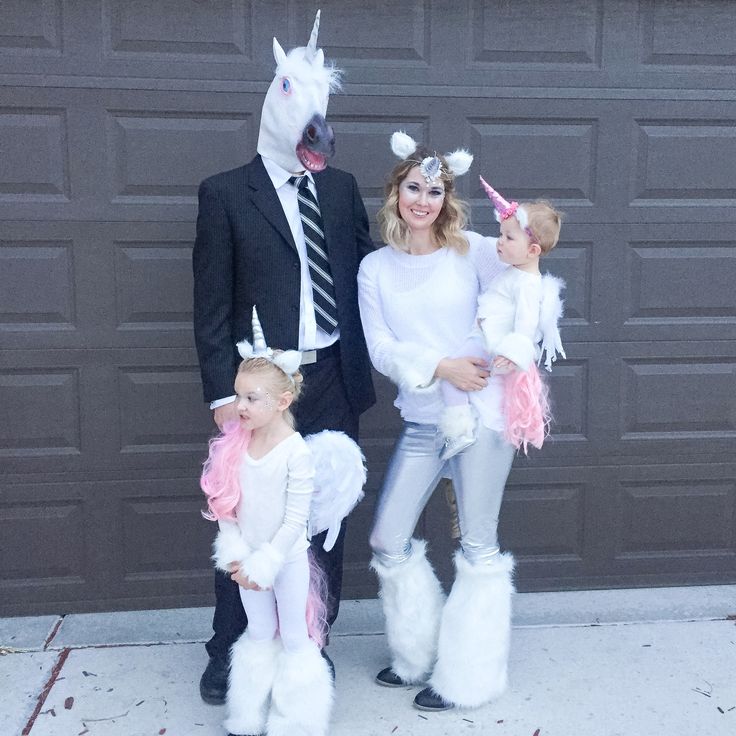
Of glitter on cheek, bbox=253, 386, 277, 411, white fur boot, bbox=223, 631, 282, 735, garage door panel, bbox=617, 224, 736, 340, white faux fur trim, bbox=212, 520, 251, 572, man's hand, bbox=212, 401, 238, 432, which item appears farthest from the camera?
garage door panel, bbox=617, 224, 736, 340

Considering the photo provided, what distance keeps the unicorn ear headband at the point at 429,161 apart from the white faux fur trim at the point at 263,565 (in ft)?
4.17

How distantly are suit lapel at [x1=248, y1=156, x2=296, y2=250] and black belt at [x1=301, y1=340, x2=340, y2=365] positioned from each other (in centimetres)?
36

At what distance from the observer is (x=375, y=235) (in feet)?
12.4

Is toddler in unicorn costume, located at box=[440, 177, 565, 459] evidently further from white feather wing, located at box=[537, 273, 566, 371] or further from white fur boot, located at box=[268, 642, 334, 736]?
white fur boot, located at box=[268, 642, 334, 736]

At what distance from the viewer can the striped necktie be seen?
3.03 metres

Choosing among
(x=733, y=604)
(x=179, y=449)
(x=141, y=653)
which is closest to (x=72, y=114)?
(x=179, y=449)

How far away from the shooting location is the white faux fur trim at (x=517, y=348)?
276cm

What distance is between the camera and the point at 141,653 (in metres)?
3.53

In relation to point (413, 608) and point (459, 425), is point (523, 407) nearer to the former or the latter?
point (459, 425)

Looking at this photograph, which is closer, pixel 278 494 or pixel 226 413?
pixel 278 494

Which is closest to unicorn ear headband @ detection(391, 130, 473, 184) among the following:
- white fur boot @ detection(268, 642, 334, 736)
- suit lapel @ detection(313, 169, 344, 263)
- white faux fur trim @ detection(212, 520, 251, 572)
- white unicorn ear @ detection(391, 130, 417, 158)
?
white unicorn ear @ detection(391, 130, 417, 158)

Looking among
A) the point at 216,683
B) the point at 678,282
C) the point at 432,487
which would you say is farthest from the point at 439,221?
the point at 216,683

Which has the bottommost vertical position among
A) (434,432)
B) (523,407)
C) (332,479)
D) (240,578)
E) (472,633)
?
(472,633)

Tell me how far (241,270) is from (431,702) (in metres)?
1.63
